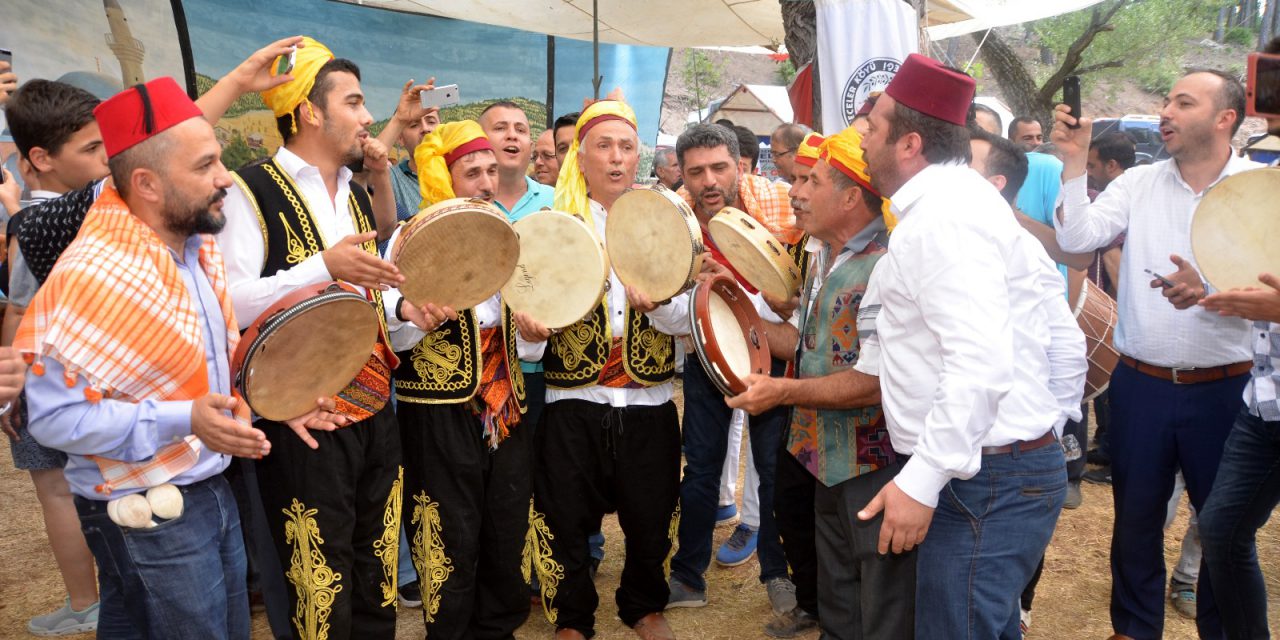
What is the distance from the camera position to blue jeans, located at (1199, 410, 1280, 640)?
3068 millimetres

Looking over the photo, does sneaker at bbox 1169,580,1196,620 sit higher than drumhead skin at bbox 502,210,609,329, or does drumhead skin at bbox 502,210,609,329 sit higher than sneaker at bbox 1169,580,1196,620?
drumhead skin at bbox 502,210,609,329

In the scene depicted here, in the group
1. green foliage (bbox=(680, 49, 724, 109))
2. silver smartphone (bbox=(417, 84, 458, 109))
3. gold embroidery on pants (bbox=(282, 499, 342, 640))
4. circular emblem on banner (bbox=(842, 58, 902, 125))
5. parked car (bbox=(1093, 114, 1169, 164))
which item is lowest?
gold embroidery on pants (bbox=(282, 499, 342, 640))

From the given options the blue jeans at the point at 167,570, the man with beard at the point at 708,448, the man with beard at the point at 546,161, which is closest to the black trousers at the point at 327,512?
the blue jeans at the point at 167,570

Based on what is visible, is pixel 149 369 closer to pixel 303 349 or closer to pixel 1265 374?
pixel 303 349

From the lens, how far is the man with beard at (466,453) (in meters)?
3.34

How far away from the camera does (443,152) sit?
368 cm

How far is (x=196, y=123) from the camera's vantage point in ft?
7.79

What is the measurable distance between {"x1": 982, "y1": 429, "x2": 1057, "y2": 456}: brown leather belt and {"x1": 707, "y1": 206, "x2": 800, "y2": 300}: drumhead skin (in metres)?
1.16

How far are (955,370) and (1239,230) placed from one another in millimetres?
1489

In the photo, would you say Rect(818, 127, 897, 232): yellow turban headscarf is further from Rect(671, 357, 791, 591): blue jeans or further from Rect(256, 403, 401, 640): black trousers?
Rect(256, 403, 401, 640): black trousers

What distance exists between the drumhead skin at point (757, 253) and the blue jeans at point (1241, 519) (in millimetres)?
1692

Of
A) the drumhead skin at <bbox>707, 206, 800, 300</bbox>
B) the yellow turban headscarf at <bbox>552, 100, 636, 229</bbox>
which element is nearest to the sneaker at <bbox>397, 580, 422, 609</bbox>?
the yellow turban headscarf at <bbox>552, 100, 636, 229</bbox>

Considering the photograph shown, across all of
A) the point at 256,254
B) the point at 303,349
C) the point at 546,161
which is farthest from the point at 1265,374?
the point at 546,161

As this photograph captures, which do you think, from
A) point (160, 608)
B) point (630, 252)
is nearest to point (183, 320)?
point (160, 608)
